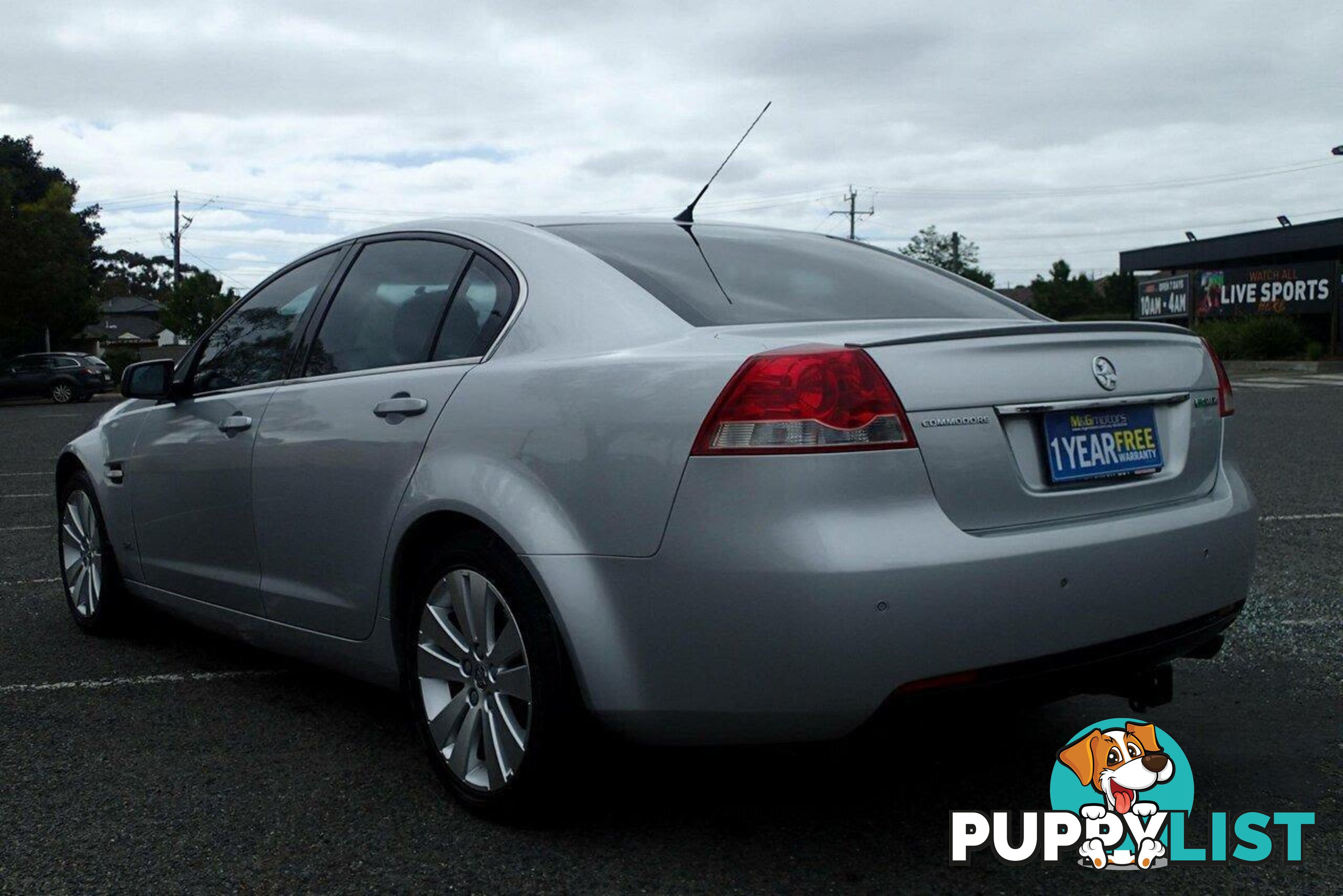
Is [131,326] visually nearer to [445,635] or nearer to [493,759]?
[445,635]

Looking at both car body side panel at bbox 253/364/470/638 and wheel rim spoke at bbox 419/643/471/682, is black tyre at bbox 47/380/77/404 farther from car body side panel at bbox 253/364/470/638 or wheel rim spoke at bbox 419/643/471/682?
wheel rim spoke at bbox 419/643/471/682

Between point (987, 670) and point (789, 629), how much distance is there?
43cm

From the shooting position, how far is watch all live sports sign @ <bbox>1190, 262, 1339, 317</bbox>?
4253cm

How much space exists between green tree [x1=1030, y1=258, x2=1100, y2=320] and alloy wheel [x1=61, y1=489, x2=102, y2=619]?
79907mm

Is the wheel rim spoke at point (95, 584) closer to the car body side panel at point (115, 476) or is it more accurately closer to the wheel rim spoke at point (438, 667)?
the car body side panel at point (115, 476)

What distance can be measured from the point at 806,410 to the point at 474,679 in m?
Result: 1.12

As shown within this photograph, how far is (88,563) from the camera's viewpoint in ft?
17.3

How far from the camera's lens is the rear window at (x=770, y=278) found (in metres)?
3.15

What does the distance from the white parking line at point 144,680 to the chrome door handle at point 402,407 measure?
1.67 m

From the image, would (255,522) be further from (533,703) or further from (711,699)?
(711,699)

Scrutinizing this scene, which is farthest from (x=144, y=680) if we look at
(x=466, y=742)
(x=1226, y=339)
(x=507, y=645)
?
(x=1226, y=339)

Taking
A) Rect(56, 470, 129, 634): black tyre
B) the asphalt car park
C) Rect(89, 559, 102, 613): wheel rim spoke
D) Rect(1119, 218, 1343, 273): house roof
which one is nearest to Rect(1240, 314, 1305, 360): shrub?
Rect(1119, 218, 1343, 273): house roof

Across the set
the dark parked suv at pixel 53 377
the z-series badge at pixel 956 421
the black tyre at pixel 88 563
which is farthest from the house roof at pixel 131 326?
the z-series badge at pixel 956 421

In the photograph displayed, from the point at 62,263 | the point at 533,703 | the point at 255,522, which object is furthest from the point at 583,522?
the point at 62,263
